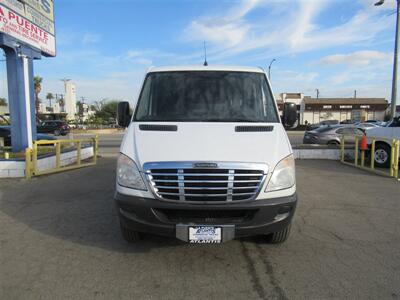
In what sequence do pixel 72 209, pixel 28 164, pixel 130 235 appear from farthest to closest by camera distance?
1. pixel 28 164
2. pixel 72 209
3. pixel 130 235

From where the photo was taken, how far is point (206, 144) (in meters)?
3.96

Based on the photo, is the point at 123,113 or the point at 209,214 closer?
the point at 209,214

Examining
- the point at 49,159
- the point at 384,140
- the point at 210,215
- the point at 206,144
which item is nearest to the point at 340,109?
the point at 384,140

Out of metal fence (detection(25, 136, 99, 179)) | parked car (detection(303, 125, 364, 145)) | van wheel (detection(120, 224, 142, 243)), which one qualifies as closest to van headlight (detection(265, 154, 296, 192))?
van wheel (detection(120, 224, 142, 243))

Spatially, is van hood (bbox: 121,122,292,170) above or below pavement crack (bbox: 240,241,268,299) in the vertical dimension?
above

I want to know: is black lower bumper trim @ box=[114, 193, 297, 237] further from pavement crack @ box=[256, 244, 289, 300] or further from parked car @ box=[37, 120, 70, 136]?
parked car @ box=[37, 120, 70, 136]

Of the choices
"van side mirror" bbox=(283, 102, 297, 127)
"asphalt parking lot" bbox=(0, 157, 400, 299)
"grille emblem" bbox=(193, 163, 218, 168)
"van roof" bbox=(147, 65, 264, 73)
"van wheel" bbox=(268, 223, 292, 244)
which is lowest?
"asphalt parking lot" bbox=(0, 157, 400, 299)

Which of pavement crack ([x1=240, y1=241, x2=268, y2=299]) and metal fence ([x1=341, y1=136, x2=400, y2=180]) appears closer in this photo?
pavement crack ([x1=240, y1=241, x2=268, y2=299])

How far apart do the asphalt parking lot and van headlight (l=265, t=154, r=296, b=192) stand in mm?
901

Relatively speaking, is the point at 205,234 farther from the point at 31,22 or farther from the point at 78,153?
the point at 31,22

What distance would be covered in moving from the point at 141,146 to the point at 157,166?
0.42 meters

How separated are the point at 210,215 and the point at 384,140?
934 centimetres

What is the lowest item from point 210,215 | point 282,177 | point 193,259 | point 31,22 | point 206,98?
point 193,259

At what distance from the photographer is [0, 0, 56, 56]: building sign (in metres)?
9.92
